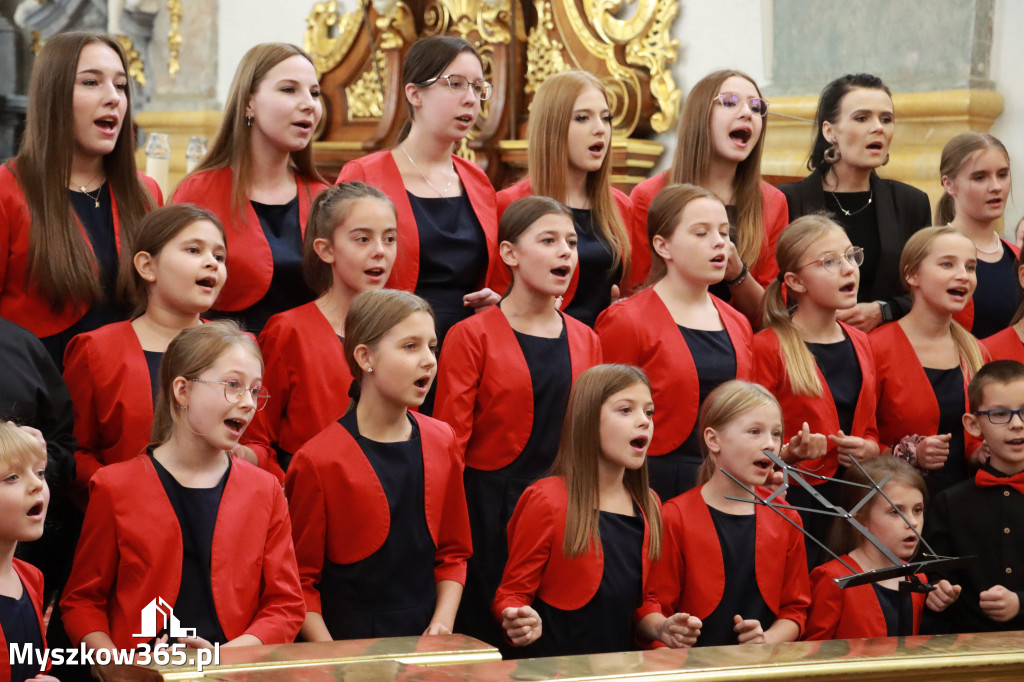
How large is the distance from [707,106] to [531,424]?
1059 mm

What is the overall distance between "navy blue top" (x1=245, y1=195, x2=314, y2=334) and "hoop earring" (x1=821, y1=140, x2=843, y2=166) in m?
1.52

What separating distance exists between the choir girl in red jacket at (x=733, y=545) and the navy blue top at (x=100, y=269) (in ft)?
4.32

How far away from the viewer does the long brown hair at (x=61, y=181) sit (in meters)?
2.95

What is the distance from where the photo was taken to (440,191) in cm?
349

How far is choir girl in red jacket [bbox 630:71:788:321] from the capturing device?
143 inches

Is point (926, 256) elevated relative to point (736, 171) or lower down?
lower down

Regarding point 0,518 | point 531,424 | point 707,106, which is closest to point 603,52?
point 707,106

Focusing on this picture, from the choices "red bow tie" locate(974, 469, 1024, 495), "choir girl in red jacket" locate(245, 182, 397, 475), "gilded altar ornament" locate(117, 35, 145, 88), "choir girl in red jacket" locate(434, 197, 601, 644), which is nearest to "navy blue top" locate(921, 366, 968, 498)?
"red bow tie" locate(974, 469, 1024, 495)

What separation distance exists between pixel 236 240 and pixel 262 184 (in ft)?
0.65

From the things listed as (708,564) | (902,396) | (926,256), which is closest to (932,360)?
(902,396)

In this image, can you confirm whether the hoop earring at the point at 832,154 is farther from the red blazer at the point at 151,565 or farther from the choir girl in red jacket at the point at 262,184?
the red blazer at the point at 151,565

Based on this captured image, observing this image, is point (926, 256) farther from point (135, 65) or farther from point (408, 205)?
point (135, 65)

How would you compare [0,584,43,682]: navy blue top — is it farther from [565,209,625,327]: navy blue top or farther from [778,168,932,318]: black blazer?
[778,168,932,318]: black blazer

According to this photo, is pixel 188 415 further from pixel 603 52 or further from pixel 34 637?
pixel 603 52
